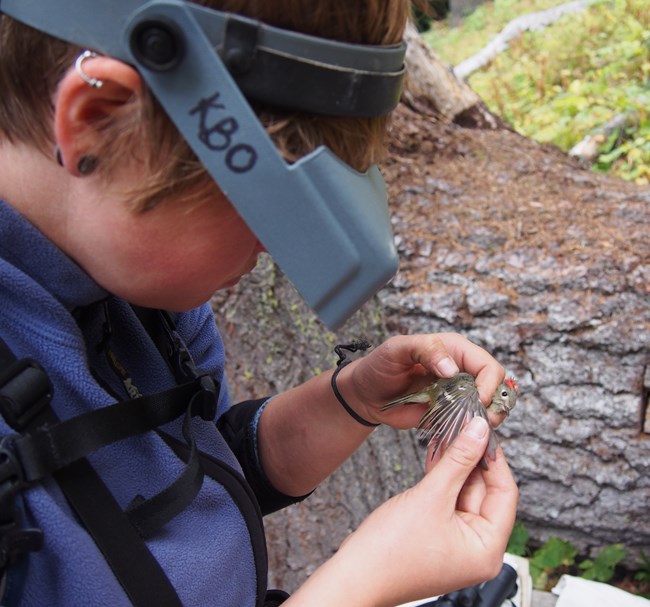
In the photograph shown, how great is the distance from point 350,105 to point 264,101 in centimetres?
11

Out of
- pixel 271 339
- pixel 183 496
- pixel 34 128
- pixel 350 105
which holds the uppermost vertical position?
pixel 34 128

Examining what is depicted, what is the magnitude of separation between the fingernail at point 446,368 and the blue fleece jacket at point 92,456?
0.47 metres

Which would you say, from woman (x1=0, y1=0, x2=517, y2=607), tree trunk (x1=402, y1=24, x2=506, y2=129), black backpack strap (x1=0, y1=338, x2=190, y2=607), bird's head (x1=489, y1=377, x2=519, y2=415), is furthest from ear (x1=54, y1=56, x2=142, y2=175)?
tree trunk (x1=402, y1=24, x2=506, y2=129)

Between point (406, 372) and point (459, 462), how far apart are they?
0.37m

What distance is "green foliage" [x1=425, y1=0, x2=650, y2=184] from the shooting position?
521cm

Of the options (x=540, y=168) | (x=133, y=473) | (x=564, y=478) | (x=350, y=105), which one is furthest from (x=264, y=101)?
(x=540, y=168)

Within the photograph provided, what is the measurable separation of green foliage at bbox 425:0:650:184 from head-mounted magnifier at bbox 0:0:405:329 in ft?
13.6

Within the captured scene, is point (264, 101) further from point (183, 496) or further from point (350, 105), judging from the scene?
point (183, 496)

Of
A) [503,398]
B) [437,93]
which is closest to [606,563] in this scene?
[503,398]

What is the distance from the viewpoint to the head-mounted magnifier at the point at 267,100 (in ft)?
2.54

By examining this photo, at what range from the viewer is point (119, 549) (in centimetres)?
99

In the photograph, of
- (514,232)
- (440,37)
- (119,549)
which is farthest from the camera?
(440,37)

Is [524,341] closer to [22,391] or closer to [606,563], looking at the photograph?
[606,563]

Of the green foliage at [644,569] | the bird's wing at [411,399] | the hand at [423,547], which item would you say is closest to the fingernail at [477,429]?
the hand at [423,547]
